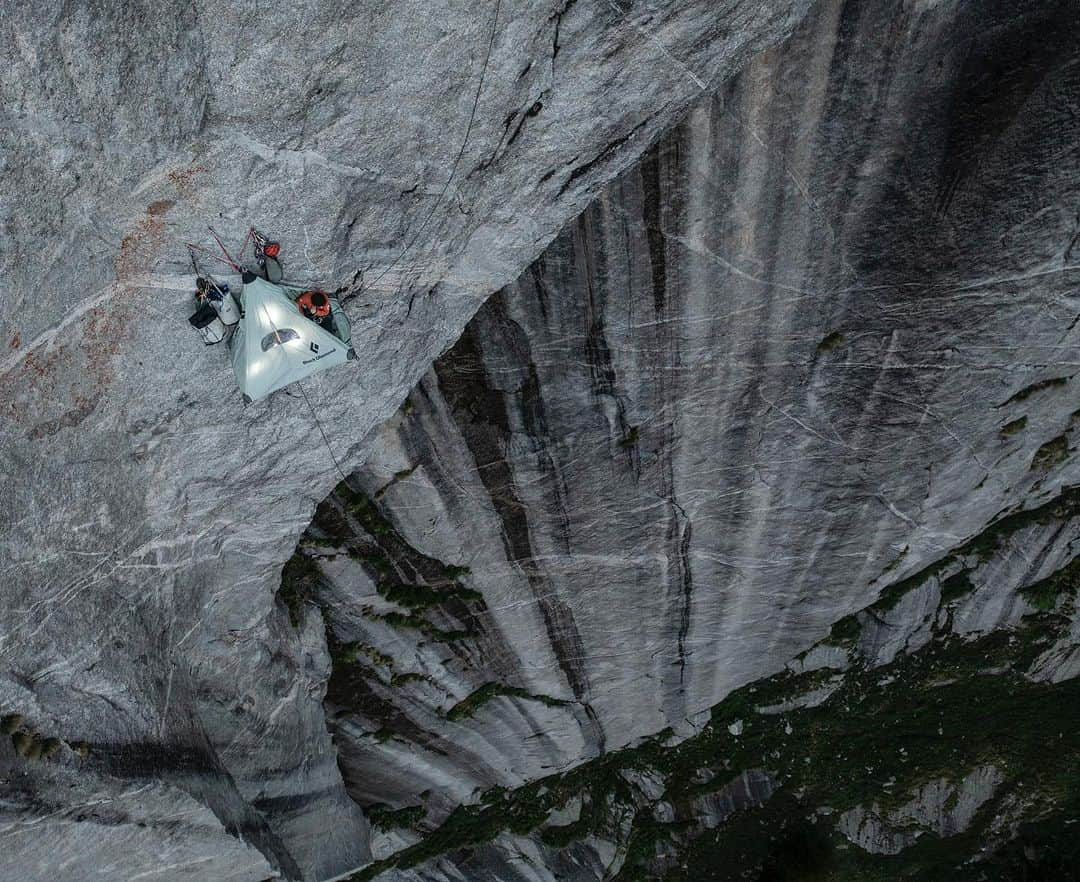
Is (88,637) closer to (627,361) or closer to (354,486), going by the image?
(354,486)

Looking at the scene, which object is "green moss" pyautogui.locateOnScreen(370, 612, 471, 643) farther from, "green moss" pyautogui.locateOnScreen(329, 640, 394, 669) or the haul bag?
the haul bag

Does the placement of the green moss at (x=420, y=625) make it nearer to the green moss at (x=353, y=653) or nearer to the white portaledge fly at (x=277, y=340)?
the green moss at (x=353, y=653)

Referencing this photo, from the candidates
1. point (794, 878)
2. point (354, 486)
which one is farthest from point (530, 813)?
point (354, 486)

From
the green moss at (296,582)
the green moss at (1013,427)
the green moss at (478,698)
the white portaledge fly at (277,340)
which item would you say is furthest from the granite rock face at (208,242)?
the green moss at (1013,427)

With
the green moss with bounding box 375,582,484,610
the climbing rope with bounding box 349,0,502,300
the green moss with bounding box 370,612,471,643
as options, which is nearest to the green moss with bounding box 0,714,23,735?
the green moss with bounding box 375,582,484,610

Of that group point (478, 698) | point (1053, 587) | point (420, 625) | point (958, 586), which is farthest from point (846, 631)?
point (420, 625)
